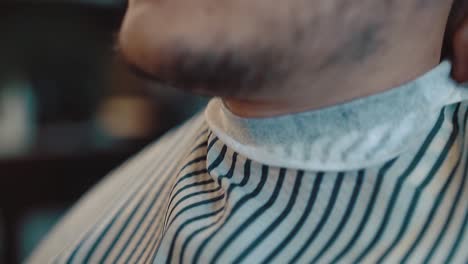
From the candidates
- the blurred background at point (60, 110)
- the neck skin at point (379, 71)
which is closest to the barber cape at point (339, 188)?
the neck skin at point (379, 71)

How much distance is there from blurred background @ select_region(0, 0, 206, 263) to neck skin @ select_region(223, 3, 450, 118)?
1163mm

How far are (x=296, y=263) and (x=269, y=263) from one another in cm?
2

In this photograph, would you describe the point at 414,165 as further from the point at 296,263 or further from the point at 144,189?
the point at 144,189

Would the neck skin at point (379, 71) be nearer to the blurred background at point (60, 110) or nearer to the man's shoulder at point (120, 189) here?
the man's shoulder at point (120, 189)

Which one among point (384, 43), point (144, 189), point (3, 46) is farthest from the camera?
point (3, 46)

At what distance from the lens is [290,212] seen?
0.43 meters

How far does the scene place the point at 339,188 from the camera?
42 cm

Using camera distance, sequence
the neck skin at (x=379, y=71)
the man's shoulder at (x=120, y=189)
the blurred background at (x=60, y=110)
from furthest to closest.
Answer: the blurred background at (x=60, y=110), the man's shoulder at (x=120, y=189), the neck skin at (x=379, y=71)

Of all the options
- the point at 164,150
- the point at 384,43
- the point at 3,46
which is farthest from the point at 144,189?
the point at 3,46

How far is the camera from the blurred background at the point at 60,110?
154 centimetres

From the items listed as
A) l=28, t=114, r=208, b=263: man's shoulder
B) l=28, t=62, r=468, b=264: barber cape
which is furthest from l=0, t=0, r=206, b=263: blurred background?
l=28, t=62, r=468, b=264: barber cape

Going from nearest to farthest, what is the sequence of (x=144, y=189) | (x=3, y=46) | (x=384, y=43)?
1. (x=384, y=43)
2. (x=144, y=189)
3. (x=3, y=46)

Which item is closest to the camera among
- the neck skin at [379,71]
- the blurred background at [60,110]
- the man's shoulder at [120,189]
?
the neck skin at [379,71]

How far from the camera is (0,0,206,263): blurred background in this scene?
154cm
